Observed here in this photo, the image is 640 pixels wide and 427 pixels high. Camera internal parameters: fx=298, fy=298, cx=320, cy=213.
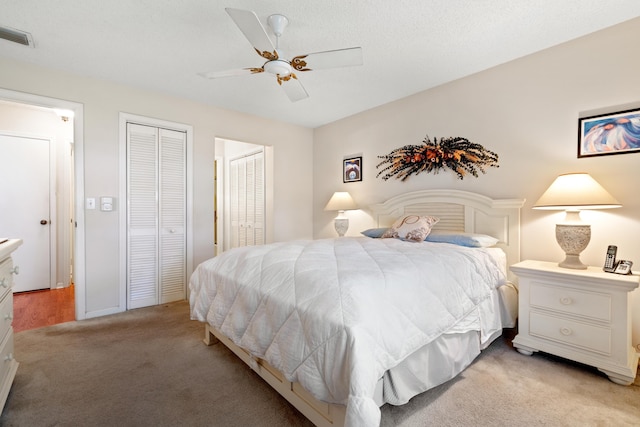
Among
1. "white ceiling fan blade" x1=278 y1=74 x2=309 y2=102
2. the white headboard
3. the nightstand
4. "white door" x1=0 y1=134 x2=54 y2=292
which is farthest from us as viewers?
"white door" x1=0 y1=134 x2=54 y2=292

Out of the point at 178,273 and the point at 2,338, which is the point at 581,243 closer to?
the point at 2,338

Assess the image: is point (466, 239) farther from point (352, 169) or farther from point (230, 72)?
point (230, 72)

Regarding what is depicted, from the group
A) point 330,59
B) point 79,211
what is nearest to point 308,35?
point 330,59

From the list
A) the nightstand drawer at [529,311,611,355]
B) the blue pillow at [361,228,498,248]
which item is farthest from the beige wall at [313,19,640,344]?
the nightstand drawer at [529,311,611,355]

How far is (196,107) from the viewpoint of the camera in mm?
3678

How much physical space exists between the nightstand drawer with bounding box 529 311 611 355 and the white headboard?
1.89 feet

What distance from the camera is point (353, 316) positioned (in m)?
1.21

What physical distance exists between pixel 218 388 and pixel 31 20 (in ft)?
9.30

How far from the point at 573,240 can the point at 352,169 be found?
2.63m

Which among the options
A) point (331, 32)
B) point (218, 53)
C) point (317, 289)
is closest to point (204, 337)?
point (317, 289)

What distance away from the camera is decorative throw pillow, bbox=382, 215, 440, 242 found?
282 cm

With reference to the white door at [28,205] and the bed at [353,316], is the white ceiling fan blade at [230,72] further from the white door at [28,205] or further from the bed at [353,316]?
the white door at [28,205]

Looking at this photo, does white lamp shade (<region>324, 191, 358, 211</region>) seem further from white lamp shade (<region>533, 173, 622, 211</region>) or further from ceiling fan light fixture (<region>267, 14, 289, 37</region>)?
ceiling fan light fixture (<region>267, 14, 289, 37</region>)

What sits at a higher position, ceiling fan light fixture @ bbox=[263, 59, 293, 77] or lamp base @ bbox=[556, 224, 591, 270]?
ceiling fan light fixture @ bbox=[263, 59, 293, 77]
